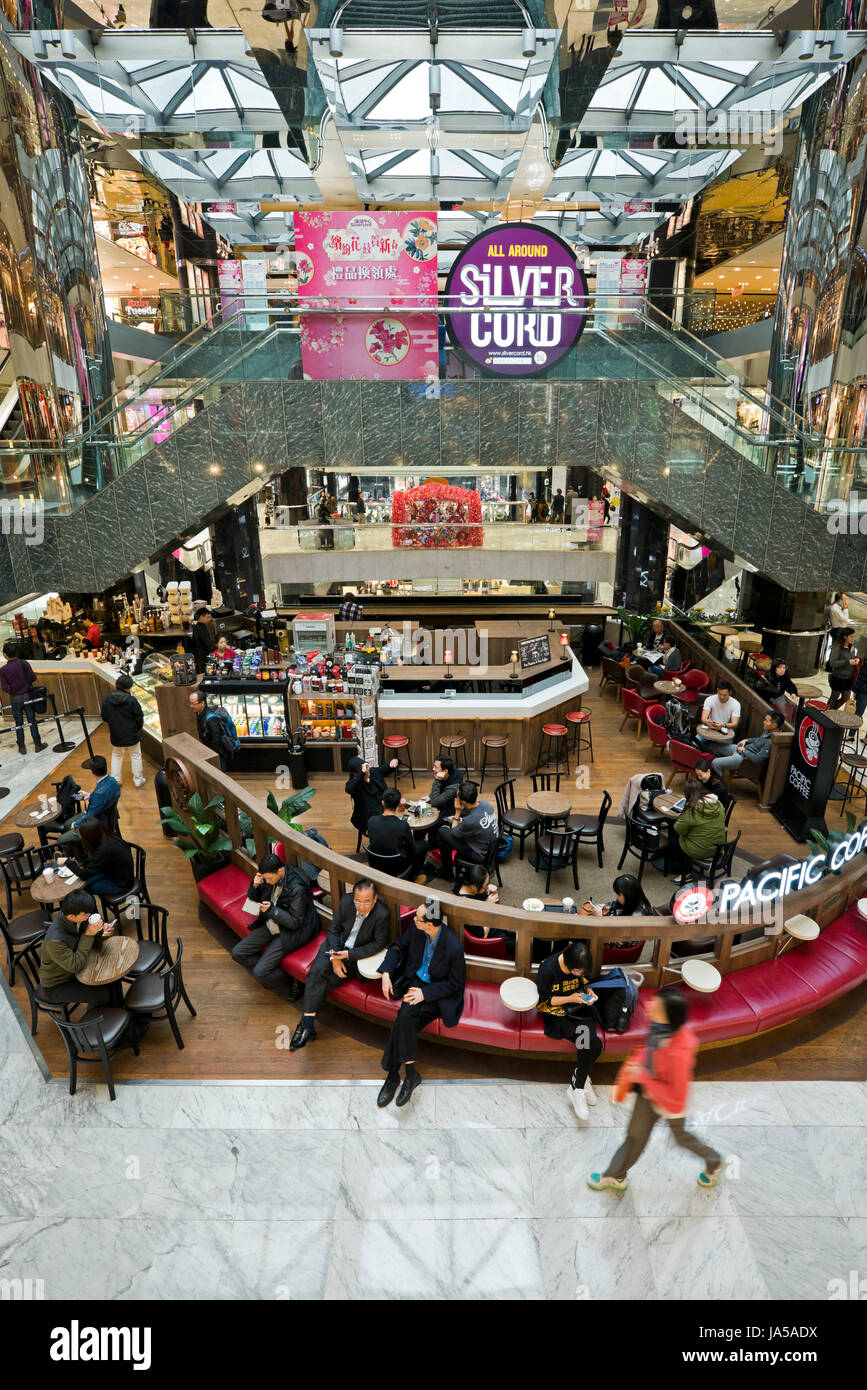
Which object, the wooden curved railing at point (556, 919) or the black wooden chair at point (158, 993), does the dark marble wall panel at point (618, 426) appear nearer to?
the wooden curved railing at point (556, 919)

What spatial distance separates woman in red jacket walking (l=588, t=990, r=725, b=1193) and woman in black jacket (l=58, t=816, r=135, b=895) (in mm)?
4411

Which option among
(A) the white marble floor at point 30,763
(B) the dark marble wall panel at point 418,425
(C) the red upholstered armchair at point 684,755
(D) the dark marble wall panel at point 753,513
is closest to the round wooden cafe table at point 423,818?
(C) the red upholstered armchair at point 684,755

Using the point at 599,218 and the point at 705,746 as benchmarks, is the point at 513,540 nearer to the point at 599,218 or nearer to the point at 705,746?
the point at 705,746

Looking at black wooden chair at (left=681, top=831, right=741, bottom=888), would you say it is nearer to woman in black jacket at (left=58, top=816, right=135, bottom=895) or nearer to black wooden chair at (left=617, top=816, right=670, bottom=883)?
black wooden chair at (left=617, top=816, right=670, bottom=883)

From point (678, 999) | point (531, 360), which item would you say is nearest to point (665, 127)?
point (531, 360)

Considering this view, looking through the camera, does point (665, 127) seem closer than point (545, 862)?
No

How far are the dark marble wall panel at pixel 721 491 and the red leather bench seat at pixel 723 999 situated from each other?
20.4 feet

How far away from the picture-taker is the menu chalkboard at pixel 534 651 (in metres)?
10.5

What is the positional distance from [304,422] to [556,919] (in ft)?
29.8

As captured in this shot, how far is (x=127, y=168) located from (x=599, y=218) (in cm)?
1033

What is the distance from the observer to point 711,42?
8867 mm

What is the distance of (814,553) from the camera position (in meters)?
10.0

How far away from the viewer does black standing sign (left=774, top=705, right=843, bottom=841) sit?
790 cm
